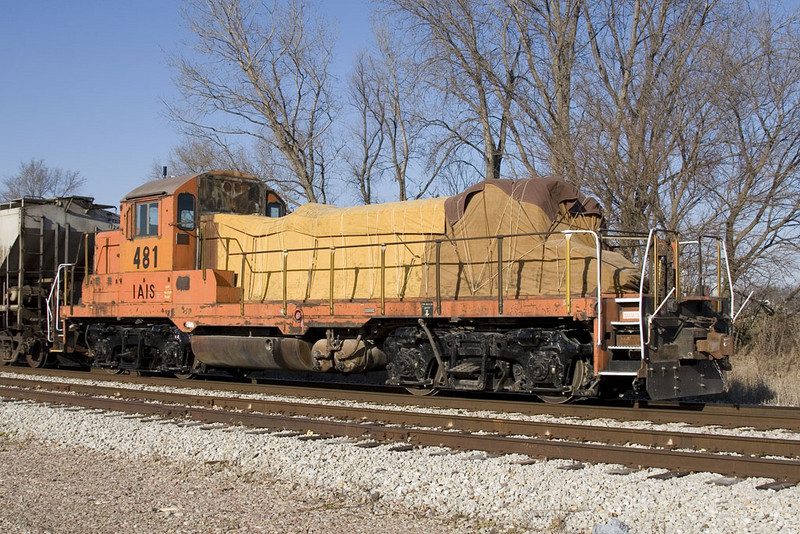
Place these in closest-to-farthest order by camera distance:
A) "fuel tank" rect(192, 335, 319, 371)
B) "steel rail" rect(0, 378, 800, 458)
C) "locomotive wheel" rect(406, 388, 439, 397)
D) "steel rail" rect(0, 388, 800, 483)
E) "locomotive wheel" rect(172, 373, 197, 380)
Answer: "steel rail" rect(0, 388, 800, 483)
"steel rail" rect(0, 378, 800, 458)
"locomotive wheel" rect(406, 388, 439, 397)
"fuel tank" rect(192, 335, 319, 371)
"locomotive wheel" rect(172, 373, 197, 380)

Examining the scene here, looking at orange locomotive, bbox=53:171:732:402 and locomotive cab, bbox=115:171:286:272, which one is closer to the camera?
orange locomotive, bbox=53:171:732:402

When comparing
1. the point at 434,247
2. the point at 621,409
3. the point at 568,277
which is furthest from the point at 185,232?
the point at 621,409

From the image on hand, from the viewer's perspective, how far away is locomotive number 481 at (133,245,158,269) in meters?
13.5

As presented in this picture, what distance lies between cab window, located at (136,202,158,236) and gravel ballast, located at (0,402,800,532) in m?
5.96

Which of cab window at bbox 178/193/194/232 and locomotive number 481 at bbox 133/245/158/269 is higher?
cab window at bbox 178/193/194/232

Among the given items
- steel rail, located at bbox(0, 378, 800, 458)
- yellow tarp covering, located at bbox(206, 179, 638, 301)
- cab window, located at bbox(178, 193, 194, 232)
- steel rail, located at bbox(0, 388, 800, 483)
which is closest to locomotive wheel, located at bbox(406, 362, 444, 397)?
yellow tarp covering, located at bbox(206, 179, 638, 301)

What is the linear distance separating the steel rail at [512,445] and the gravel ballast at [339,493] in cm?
19

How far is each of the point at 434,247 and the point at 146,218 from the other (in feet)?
18.6

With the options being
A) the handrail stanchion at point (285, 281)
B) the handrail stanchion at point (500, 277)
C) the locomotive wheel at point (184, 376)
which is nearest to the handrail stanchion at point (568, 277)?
the handrail stanchion at point (500, 277)

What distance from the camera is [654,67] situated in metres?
16.4

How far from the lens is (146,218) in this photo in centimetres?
1369

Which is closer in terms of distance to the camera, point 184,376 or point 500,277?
point 500,277

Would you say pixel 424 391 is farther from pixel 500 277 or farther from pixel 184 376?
pixel 184 376

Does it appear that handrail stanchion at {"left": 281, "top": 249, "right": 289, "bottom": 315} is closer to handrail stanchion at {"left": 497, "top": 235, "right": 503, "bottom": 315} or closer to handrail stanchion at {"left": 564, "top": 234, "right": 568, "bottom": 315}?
handrail stanchion at {"left": 497, "top": 235, "right": 503, "bottom": 315}
